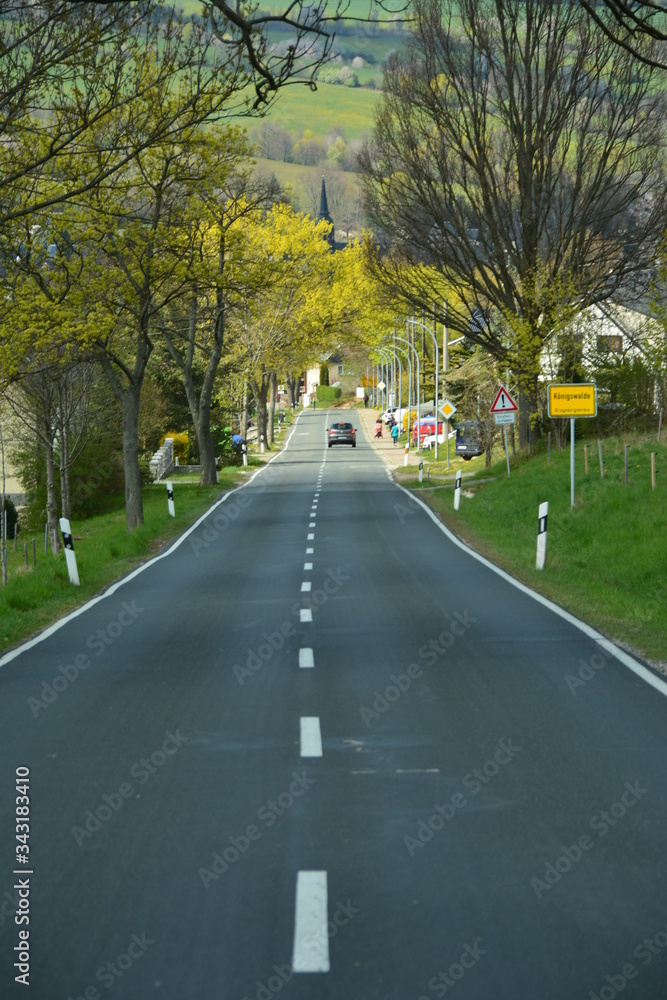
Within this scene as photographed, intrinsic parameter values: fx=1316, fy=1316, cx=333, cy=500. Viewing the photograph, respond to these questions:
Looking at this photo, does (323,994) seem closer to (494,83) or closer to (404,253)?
(494,83)

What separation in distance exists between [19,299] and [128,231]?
639cm

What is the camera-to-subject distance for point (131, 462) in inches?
1297

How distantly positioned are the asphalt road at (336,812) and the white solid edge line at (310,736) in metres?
0.02

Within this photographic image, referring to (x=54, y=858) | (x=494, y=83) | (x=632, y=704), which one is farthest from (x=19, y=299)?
(x=494, y=83)

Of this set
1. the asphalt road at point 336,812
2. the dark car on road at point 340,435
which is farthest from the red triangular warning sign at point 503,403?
the dark car on road at point 340,435

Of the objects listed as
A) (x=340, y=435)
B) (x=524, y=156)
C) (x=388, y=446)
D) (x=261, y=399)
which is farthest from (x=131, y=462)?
(x=388, y=446)

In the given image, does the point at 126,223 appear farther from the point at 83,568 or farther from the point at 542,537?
the point at 542,537

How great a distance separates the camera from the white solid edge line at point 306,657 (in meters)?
12.0

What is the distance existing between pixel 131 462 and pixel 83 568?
1065 cm

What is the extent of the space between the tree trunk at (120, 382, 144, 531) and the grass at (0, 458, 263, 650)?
0.47 meters

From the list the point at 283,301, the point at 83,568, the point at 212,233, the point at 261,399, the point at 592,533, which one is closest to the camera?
the point at 83,568

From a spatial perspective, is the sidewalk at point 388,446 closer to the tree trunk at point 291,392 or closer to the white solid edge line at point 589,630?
the tree trunk at point 291,392

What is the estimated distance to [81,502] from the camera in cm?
5091

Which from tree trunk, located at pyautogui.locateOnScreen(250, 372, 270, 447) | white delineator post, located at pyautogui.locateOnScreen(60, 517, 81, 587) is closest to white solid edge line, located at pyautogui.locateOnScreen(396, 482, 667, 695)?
white delineator post, located at pyautogui.locateOnScreen(60, 517, 81, 587)
